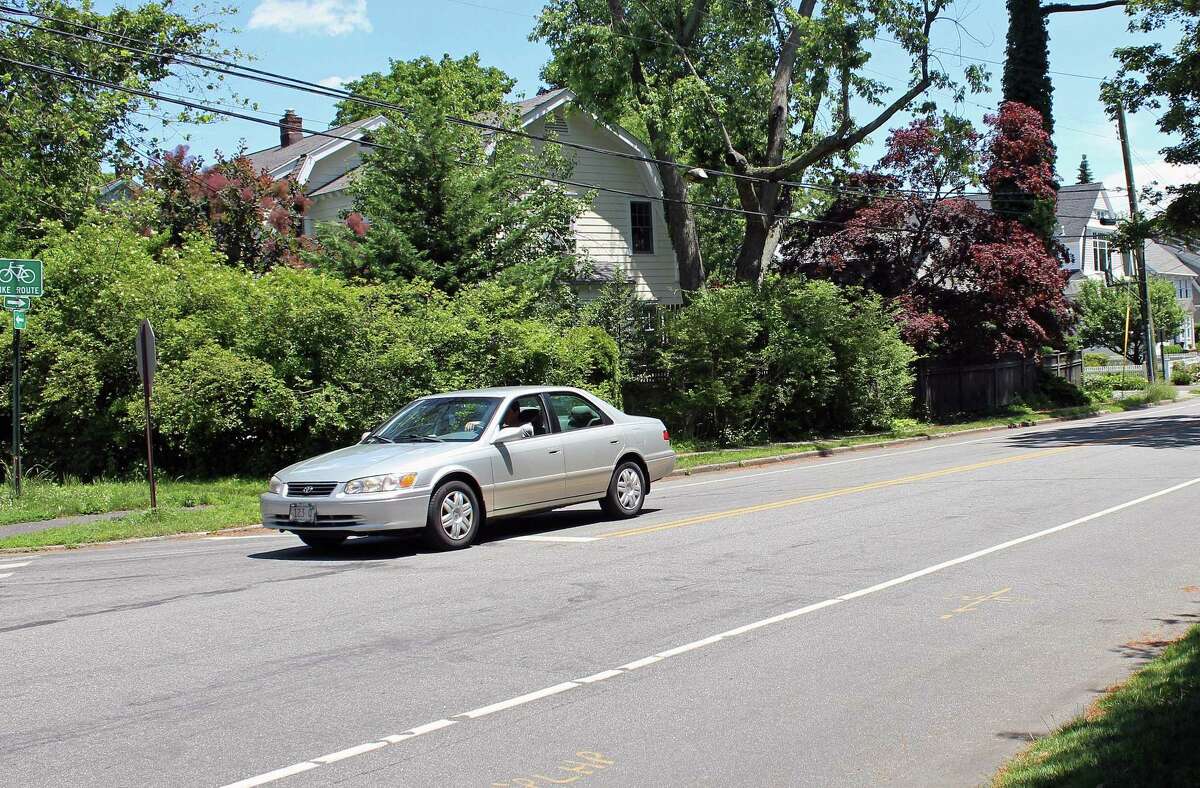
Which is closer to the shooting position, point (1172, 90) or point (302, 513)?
point (302, 513)

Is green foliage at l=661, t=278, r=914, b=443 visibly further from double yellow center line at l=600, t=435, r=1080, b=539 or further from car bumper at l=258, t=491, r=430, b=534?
car bumper at l=258, t=491, r=430, b=534

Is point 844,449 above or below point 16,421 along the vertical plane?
below

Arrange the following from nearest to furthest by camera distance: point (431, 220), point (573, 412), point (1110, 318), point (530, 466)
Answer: point (530, 466) → point (573, 412) → point (431, 220) → point (1110, 318)

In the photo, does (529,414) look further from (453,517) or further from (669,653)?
(669,653)

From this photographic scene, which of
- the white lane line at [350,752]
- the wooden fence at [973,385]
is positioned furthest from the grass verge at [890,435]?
the white lane line at [350,752]

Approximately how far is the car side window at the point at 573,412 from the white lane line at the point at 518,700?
6833 mm

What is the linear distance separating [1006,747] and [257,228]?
28.2m

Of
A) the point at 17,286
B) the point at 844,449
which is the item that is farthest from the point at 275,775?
the point at 844,449

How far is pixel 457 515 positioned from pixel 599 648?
15.0 feet

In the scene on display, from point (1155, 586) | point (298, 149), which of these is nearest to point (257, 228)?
point (298, 149)

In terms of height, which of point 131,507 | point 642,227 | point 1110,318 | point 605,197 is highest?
point 605,197

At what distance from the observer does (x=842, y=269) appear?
106 feet

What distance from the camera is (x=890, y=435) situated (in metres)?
28.5

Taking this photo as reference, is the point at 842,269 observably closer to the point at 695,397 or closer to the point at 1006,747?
the point at 695,397
